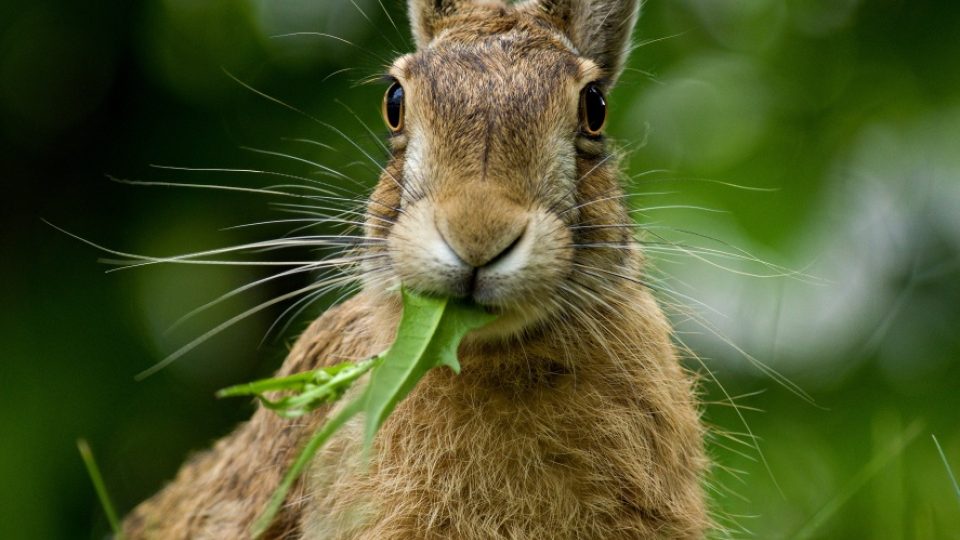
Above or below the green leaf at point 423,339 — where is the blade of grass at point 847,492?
below

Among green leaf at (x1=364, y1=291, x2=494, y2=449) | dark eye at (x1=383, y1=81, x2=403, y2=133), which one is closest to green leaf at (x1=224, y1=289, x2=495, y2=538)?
green leaf at (x1=364, y1=291, x2=494, y2=449)

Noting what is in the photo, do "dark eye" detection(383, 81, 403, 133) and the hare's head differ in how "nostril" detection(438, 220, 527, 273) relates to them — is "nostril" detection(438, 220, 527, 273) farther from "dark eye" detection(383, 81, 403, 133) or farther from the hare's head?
"dark eye" detection(383, 81, 403, 133)

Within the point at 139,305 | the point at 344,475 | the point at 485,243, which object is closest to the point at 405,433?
the point at 344,475

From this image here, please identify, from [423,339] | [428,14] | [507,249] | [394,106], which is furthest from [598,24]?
[423,339]

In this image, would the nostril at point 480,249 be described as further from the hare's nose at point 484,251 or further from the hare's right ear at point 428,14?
the hare's right ear at point 428,14

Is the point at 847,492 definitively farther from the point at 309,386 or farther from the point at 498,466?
the point at 309,386

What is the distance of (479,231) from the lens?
7.25 feet

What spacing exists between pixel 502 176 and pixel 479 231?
0.24 meters

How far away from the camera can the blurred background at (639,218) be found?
4281 mm

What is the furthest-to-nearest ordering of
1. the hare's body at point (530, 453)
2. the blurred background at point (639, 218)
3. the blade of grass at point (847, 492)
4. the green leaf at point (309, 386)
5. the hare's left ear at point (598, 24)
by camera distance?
the blurred background at point (639, 218) < the hare's left ear at point (598, 24) < the blade of grass at point (847, 492) < the hare's body at point (530, 453) < the green leaf at point (309, 386)

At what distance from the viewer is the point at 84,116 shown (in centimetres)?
530

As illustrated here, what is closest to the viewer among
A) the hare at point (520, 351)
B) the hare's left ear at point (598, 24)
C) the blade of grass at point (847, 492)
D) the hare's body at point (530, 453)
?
the hare at point (520, 351)

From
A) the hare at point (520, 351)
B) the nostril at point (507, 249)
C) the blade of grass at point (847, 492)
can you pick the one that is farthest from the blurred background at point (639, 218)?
the nostril at point (507, 249)

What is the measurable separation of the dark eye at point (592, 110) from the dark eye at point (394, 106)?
1.36 feet
